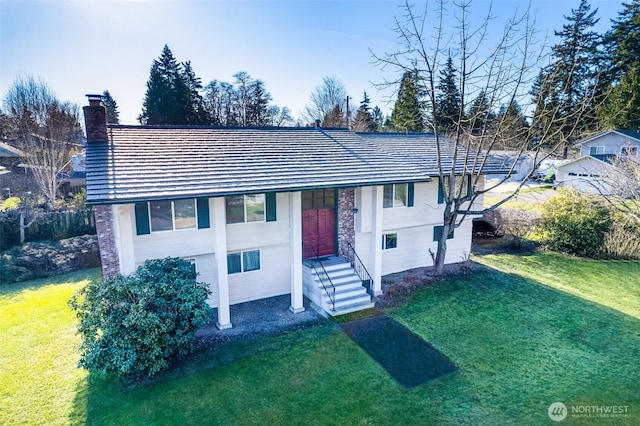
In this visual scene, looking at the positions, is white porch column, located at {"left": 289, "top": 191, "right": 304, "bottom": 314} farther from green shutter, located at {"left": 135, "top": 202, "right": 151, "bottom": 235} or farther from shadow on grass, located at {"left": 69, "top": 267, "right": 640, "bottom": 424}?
green shutter, located at {"left": 135, "top": 202, "right": 151, "bottom": 235}

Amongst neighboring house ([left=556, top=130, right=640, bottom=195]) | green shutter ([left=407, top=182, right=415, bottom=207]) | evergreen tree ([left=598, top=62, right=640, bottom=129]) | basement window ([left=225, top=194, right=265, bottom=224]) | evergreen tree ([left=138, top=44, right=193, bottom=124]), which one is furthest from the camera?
evergreen tree ([left=138, top=44, right=193, bottom=124])

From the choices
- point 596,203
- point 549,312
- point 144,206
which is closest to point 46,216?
point 144,206

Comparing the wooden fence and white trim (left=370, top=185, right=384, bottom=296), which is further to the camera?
the wooden fence

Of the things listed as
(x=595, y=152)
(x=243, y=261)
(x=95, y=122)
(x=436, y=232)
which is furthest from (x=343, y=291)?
(x=595, y=152)

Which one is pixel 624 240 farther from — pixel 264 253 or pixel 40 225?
pixel 40 225

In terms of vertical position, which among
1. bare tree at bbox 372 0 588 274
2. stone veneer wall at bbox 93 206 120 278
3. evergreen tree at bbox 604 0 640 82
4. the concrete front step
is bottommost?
the concrete front step

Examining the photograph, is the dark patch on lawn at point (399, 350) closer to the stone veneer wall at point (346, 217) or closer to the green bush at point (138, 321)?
the stone veneer wall at point (346, 217)

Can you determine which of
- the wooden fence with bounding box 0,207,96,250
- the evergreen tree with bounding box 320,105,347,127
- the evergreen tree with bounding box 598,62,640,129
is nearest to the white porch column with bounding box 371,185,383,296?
the wooden fence with bounding box 0,207,96,250
